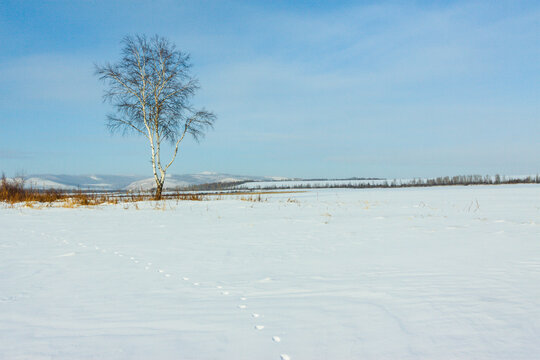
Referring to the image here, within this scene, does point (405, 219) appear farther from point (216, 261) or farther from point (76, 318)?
point (76, 318)

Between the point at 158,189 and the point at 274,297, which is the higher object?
the point at 158,189

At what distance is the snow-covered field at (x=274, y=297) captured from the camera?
7.72ft

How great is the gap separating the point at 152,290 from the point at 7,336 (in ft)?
4.35

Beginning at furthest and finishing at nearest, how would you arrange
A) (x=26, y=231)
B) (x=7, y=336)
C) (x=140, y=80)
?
(x=140, y=80) → (x=26, y=231) → (x=7, y=336)

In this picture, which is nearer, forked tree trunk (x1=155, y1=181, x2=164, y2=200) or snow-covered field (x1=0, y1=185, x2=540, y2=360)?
snow-covered field (x1=0, y1=185, x2=540, y2=360)

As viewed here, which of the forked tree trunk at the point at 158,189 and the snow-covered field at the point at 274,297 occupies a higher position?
the forked tree trunk at the point at 158,189

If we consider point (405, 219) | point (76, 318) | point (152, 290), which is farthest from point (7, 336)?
point (405, 219)

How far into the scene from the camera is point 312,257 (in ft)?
17.4

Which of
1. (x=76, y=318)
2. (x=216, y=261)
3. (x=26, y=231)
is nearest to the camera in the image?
(x=76, y=318)

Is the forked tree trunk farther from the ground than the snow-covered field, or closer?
farther from the ground

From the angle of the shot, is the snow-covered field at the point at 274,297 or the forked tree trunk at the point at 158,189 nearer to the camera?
the snow-covered field at the point at 274,297

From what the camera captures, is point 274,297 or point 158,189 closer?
point 274,297

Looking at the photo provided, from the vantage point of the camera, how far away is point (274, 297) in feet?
11.1

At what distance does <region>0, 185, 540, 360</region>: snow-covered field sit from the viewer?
2354mm
